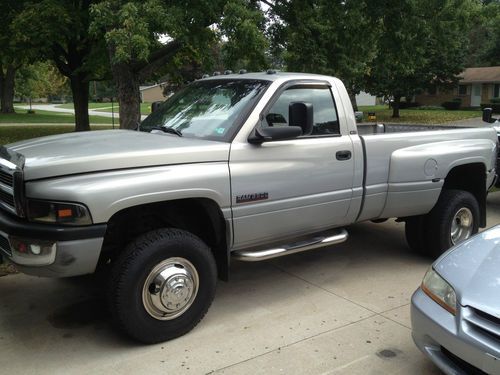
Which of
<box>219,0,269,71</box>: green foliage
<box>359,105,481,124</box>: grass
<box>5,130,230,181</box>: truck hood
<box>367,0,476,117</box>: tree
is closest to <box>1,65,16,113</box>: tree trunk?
<box>359,105,481,124</box>: grass

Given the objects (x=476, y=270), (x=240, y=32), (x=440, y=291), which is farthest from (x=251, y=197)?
(x=240, y=32)

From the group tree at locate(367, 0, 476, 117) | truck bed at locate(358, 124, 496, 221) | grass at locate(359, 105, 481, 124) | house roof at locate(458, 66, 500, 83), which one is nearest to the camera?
truck bed at locate(358, 124, 496, 221)

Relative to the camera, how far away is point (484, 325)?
8.87 ft

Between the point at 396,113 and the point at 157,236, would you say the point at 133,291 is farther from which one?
the point at 396,113

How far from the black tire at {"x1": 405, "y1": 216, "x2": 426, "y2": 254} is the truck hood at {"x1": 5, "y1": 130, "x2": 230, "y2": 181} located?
2689 mm

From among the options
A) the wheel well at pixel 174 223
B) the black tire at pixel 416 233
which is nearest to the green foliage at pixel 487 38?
the black tire at pixel 416 233

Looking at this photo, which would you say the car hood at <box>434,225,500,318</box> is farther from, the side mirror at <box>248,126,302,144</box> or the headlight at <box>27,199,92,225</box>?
the headlight at <box>27,199,92,225</box>

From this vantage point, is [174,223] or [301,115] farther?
[301,115]

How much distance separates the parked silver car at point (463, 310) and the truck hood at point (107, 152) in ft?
5.67

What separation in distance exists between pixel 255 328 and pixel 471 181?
3326 mm

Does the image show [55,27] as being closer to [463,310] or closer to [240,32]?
[240,32]

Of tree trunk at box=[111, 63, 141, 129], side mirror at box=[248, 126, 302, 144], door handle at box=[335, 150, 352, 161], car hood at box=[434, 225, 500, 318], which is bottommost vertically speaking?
car hood at box=[434, 225, 500, 318]

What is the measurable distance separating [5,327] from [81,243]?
4.35ft

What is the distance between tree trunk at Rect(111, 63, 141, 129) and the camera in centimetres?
1076
